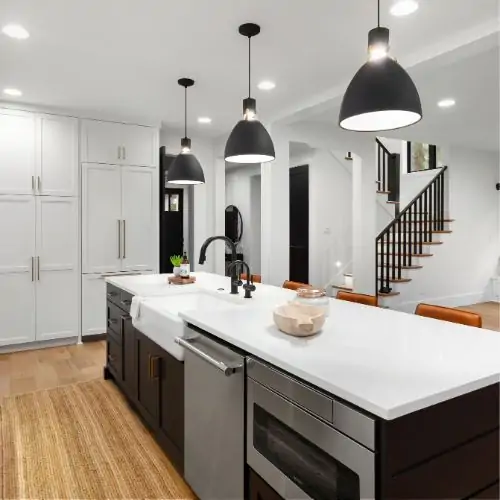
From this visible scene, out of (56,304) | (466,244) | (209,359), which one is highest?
(466,244)

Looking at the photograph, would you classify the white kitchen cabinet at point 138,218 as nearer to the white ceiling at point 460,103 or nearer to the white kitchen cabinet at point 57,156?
the white kitchen cabinet at point 57,156

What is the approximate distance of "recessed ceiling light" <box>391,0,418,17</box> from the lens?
2.48m

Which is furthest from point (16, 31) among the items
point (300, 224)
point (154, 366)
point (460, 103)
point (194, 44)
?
point (300, 224)

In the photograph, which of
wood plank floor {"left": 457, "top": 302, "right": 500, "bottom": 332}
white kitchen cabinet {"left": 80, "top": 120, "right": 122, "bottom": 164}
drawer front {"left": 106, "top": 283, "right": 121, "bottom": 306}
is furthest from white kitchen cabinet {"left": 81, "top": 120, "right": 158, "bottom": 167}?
wood plank floor {"left": 457, "top": 302, "right": 500, "bottom": 332}

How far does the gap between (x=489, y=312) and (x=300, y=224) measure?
11.5 ft

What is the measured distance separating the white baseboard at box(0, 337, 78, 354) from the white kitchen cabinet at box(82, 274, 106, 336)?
0.56 feet

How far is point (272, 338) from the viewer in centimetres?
160

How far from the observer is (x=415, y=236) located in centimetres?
709

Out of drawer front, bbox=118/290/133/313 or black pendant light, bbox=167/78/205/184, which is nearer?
drawer front, bbox=118/290/133/313

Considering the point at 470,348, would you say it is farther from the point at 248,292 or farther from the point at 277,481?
the point at 248,292

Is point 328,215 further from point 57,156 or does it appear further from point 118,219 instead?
point 57,156

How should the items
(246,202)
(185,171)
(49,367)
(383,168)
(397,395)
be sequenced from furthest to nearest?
(246,202)
(383,168)
(49,367)
(185,171)
(397,395)

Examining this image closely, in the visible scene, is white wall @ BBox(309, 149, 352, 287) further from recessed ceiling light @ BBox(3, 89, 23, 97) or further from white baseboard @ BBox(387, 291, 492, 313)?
recessed ceiling light @ BBox(3, 89, 23, 97)

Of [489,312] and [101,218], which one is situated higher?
[101,218]
